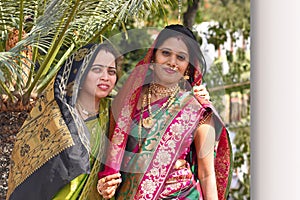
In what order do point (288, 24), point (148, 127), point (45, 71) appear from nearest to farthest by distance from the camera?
Answer: point (288, 24) < point (148, 127) < point (45, 71)

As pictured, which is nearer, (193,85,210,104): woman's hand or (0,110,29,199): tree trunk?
(193,85,210,104): woman's hand

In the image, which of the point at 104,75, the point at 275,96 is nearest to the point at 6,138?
the point at 104,75

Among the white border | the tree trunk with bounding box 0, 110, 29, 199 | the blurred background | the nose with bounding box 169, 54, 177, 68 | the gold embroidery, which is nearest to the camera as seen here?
the white border

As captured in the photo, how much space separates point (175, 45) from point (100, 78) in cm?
33

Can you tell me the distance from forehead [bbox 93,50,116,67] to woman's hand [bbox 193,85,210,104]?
1.15ft

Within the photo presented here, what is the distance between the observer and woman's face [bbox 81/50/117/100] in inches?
129

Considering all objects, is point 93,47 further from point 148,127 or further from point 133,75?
point 148,127

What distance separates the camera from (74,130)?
10.7 ft

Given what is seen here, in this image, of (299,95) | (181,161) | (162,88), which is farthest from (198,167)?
(299,95)

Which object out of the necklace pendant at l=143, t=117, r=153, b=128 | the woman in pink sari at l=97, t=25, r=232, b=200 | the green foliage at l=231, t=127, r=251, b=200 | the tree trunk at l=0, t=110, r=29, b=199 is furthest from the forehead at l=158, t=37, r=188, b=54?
the green foliage at l=231, t=127, r=251, b=200

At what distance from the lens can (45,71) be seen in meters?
4.03

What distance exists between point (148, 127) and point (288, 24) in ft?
2.35

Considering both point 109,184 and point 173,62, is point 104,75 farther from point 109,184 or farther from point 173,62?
point 109,184

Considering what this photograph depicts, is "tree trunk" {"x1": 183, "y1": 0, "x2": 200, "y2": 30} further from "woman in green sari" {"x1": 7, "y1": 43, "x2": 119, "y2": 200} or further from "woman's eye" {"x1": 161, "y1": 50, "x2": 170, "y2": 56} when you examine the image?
"woman's eye" {"x1": 161, "y1": 50, "x2": 170, "y2": 56}
